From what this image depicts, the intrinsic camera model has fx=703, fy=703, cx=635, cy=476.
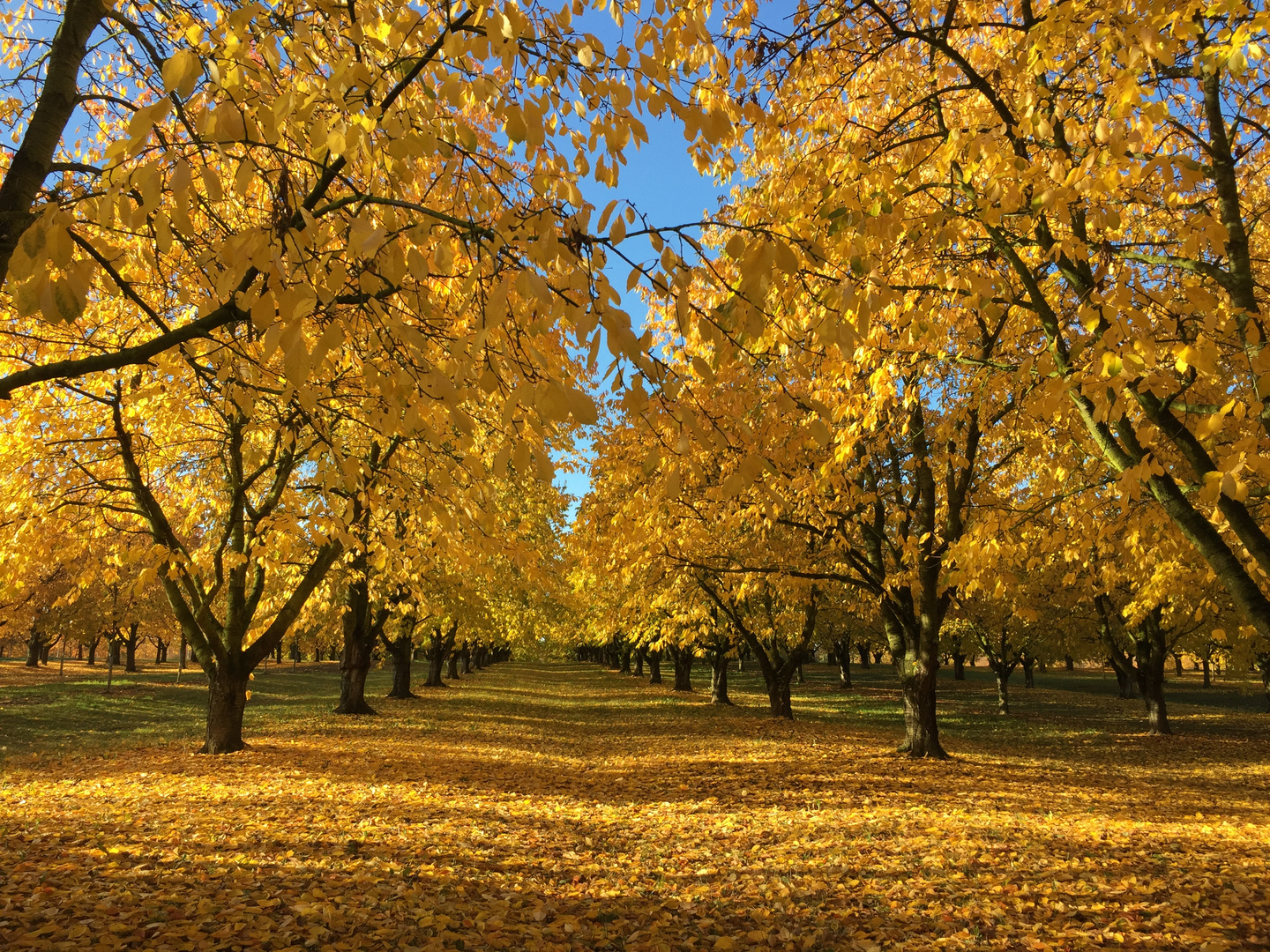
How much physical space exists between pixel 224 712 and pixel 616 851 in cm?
776

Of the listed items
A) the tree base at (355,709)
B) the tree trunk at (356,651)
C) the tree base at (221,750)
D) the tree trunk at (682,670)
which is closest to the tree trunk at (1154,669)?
the tree trunk at (682,670)

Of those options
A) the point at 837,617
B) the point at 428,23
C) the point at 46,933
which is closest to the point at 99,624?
the point at 837,617

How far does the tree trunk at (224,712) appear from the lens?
10836mm

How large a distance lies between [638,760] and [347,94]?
37.7 ft

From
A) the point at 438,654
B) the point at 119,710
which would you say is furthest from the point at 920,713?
the point at 438,654

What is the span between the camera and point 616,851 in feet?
21.1

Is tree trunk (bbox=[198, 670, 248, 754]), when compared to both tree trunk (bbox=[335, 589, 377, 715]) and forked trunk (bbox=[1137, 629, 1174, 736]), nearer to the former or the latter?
tree trunk (bbox=[335, 589, 377, 715])

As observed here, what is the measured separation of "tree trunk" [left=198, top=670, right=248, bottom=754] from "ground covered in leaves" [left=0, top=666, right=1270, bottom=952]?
20.7 inches

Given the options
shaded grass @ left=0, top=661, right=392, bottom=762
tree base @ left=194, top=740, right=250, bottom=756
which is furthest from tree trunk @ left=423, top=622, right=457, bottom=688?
tree base @ left=194, top=740, right=250, bottom=756

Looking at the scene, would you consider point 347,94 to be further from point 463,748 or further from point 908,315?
point 463,748

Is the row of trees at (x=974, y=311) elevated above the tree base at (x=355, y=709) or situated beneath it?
elevated above

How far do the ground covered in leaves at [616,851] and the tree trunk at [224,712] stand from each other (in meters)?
0.53

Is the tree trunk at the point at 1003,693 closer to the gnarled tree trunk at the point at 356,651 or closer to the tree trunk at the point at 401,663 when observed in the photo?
the tree trunk at the point at 401,663

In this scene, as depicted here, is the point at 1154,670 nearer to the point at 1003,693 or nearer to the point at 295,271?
the point at 1003,693
